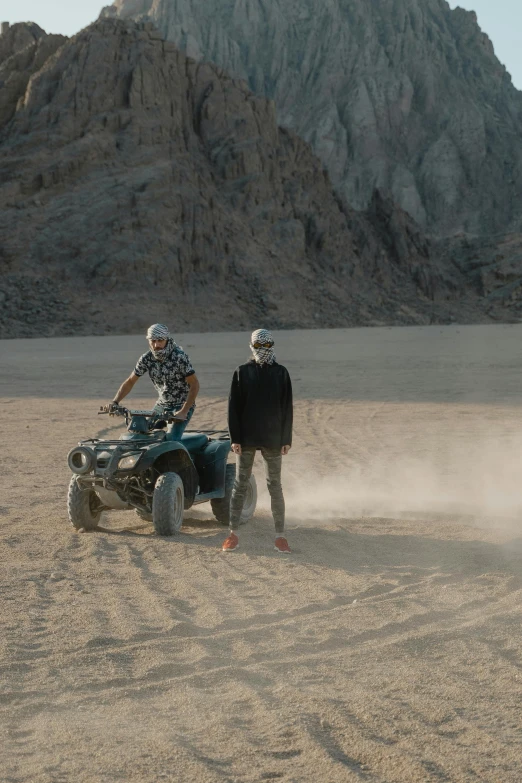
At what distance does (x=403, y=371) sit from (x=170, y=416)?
20811mm

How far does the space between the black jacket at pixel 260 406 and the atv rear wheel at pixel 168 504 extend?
72cm

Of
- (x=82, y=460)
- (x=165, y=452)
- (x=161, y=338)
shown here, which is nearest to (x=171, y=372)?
(x=161, y=338)

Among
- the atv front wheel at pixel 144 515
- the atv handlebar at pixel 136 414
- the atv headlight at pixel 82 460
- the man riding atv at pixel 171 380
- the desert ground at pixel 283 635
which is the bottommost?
the desert ground at pixel 283 635

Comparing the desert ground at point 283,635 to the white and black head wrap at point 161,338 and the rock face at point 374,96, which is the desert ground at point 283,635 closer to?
the white and black head wrap at point 161,338

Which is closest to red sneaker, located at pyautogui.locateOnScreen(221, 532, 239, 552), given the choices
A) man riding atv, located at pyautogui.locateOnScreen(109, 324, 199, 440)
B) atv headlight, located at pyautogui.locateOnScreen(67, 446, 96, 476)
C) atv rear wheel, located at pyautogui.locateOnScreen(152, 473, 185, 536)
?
atv rear wheel, located at pyautogui.locateOnScreen(152, 473, 185, 536)

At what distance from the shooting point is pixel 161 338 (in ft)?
26.8

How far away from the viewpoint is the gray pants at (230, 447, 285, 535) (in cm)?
788

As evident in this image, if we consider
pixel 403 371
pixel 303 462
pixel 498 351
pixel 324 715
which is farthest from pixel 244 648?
pixel 498 351

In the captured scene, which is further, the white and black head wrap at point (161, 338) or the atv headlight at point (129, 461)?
the white and black head wrap at point (161, 338)

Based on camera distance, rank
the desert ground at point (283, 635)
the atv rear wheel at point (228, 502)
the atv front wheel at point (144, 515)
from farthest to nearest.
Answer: the atv rear wheel at point (228, 502) < the atv front wheel at point (144, 515) < the desert ground at point (283, 635)

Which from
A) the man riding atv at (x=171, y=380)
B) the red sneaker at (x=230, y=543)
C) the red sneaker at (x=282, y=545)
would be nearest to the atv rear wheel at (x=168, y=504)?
the man riding atv at (x=171, y=380)

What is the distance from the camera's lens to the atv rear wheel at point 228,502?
895cm

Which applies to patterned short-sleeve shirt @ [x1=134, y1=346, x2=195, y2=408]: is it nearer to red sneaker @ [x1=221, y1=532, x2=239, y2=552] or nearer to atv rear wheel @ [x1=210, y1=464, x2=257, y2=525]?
atv rear wheel @ [x1=210, y1=464, x2=257, y2=525]

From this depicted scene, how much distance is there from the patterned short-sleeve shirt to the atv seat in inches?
14.3
